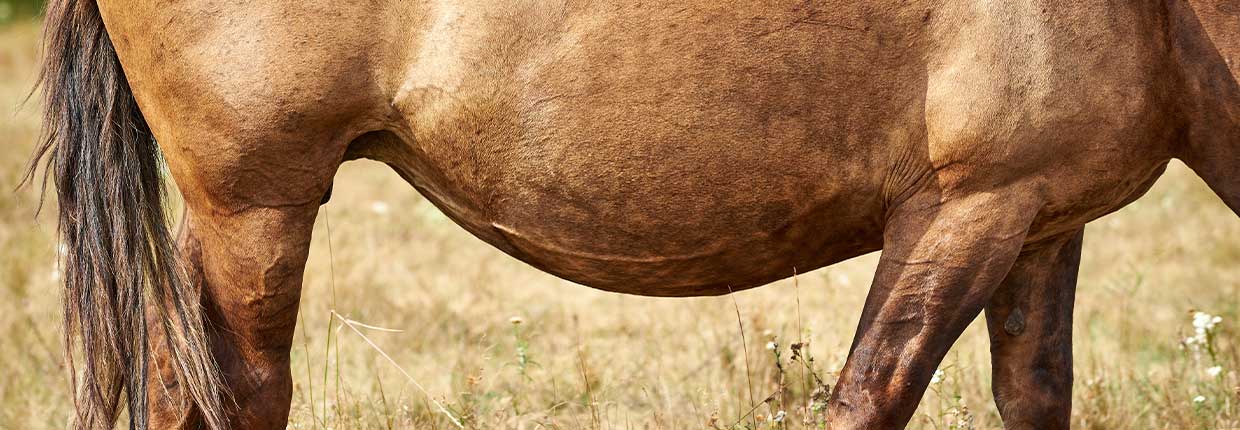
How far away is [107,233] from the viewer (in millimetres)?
2559

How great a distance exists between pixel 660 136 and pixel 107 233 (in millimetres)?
1236

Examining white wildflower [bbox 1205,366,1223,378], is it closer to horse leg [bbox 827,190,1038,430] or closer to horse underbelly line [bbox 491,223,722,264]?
horse leg [bbox 827,190,1038,430]

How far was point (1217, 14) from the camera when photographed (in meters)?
2.36

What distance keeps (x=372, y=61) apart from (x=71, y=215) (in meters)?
0.84

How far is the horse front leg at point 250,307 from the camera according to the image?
241cm

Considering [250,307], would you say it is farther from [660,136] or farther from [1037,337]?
[1037,337]

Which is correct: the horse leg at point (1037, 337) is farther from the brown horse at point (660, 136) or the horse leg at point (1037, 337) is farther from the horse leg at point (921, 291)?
the horse leg at point (921, 291)

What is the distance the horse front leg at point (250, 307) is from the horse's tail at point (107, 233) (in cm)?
6

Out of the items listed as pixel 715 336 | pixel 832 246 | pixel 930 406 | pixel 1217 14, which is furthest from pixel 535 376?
pixel 1217 14

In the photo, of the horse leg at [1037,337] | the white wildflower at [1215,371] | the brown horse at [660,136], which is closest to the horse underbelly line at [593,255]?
the brown horse at [660,136]

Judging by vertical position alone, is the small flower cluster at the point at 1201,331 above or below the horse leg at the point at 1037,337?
above

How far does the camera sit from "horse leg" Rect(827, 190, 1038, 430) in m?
2.34

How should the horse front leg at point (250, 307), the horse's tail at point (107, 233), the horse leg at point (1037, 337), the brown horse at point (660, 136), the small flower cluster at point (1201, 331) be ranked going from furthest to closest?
the small flower cluster at point (1201, 331)
the horse leg at point (1037, 337)
the horse's tail at point (107, 233)
the horse front leg at point (250, 307)
the brown horse at point (660, 136)

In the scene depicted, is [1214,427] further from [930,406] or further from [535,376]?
[535,376]
